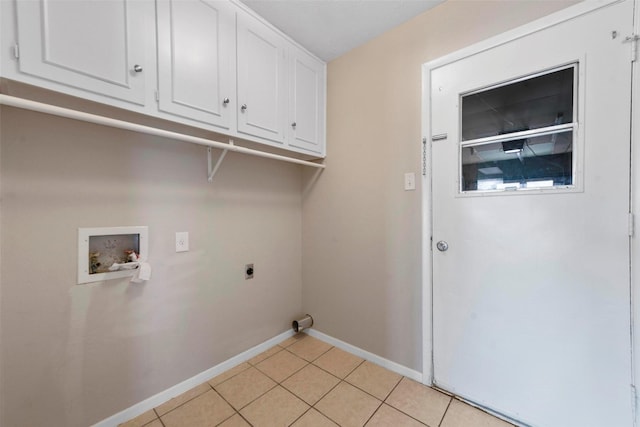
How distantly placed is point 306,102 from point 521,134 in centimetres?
144

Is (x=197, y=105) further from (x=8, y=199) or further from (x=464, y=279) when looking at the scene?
(x=464, y=279)

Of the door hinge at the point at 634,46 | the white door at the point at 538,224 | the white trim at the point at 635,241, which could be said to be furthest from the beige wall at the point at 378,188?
the white trim at the point at 635,241

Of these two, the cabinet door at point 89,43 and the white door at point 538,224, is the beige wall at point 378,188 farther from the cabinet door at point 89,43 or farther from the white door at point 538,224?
the cabinet door at point 89,43

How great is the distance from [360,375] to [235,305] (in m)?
1.04

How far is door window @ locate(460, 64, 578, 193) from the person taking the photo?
1211 millimetres

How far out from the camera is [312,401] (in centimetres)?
151

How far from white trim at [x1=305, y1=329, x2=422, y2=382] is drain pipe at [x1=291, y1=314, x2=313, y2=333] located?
100mm

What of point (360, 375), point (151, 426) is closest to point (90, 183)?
point (151, 426)

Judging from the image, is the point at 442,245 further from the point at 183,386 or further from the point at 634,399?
the point at 183,386

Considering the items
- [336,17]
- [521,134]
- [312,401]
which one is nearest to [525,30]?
[521,134]

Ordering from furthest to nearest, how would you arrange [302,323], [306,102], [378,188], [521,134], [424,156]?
[302,323], [306,102], [378,188], [424,156], [521,134]

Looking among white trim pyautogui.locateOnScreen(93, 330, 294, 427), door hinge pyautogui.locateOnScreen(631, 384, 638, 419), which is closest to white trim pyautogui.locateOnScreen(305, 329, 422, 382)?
white trim pyautogui.locateOnScreen(93, 330, 294, 427)

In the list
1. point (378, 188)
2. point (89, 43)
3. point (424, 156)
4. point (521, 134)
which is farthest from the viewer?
point (378, 188)

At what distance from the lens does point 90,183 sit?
1.25 metres
